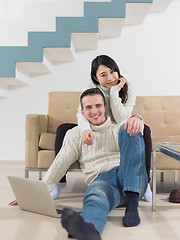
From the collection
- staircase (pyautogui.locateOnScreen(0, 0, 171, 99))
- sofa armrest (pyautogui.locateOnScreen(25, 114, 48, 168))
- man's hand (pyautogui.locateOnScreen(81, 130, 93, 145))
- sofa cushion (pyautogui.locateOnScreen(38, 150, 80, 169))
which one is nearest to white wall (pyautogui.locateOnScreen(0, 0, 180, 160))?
staircase (pyautogui.locateOnScreen(0, 0, 171, 99))

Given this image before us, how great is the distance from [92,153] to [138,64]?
2.60 m

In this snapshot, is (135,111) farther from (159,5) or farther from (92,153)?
(159,5)

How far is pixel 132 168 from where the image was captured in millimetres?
1419

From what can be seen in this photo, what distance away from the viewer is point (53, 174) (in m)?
1.67

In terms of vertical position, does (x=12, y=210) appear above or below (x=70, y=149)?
below

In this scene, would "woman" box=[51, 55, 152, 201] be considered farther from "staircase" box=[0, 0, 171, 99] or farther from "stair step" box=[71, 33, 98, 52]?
"stair step" box=[71, 33, 98, 52]

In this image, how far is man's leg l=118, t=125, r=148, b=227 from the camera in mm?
1395

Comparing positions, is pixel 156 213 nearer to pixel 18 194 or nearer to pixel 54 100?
pixel 18 194

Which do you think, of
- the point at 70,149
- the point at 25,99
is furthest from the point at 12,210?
the point at 25,99

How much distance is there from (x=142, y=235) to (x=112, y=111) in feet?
2.63

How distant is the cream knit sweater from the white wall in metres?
2.38

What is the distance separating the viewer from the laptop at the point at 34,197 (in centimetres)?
140

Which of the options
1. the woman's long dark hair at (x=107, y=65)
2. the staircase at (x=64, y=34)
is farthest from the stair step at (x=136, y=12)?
the woman's long dark hair at (x=107, y=65)

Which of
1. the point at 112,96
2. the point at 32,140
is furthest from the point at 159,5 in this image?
the point at 32,140
